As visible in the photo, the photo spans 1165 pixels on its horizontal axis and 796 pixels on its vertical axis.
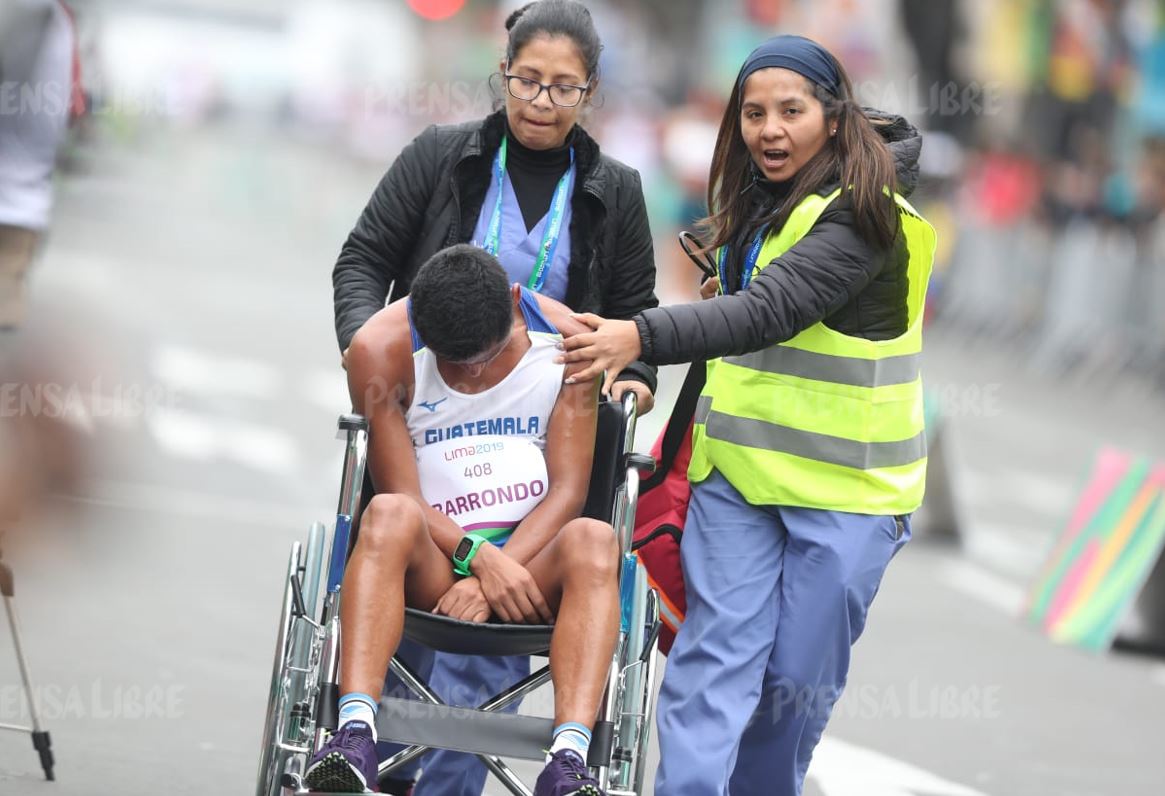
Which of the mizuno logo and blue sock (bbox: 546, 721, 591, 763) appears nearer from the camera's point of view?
blue sock (bbox: 546, 721, 591, 763)

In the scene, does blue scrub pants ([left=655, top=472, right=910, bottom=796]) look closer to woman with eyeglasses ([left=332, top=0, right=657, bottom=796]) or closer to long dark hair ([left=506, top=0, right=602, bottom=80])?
woman with eyeglasses ([left=332, top=0, right=657, bottom=796])

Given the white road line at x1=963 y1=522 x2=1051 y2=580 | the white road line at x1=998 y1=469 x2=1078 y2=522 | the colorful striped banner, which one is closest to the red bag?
the colorful striped banner

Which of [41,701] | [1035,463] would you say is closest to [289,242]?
[1035,463]

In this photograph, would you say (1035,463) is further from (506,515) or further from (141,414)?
(506,515)

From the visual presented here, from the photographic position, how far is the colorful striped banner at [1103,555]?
1002cm

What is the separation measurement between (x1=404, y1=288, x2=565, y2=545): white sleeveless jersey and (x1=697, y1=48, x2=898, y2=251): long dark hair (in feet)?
1.70

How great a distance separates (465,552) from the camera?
5055mm

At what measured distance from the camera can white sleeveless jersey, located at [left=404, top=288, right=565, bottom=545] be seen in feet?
17.1

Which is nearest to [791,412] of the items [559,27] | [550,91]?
[550,91]

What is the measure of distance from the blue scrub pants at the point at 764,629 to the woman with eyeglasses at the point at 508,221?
555mm

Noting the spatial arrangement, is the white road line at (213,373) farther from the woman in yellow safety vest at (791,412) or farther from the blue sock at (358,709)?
the blue sock at (358,709)

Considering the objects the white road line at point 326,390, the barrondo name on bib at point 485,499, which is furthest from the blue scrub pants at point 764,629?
the white road line at point 326,390

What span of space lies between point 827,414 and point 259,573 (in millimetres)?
4998

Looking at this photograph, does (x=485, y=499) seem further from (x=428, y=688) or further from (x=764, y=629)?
(x=764, y=629)
